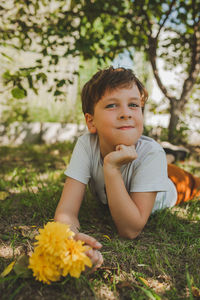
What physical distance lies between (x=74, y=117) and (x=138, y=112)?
4.58m

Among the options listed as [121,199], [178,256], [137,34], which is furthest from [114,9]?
[178,256]

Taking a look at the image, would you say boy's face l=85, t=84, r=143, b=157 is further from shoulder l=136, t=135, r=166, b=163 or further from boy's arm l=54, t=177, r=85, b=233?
boy's arm l=54, t=177, r=85, b=233

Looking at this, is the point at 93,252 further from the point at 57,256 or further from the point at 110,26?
the point at 110,26

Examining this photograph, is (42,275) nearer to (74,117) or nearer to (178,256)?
(178,256)

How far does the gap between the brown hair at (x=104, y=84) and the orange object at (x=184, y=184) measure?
1.05 m

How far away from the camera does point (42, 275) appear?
99 centimetres

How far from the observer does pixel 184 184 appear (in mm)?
2576

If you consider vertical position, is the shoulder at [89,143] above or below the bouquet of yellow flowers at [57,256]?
above

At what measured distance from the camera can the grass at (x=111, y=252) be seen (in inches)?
42.4

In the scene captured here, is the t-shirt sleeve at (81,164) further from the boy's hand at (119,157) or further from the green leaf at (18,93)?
the green leaf at (18,93)

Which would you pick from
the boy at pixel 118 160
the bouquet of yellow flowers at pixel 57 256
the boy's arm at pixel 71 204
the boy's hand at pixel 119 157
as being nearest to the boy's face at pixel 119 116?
the boy at pixel 118 160

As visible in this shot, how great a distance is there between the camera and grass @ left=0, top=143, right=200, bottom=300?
3.53 ft

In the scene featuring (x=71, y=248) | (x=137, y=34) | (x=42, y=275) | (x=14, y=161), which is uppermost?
(x=137, y=34)

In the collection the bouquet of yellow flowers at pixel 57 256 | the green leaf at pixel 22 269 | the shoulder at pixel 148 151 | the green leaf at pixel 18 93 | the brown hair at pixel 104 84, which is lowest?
the green leaf at pixel 22 269
